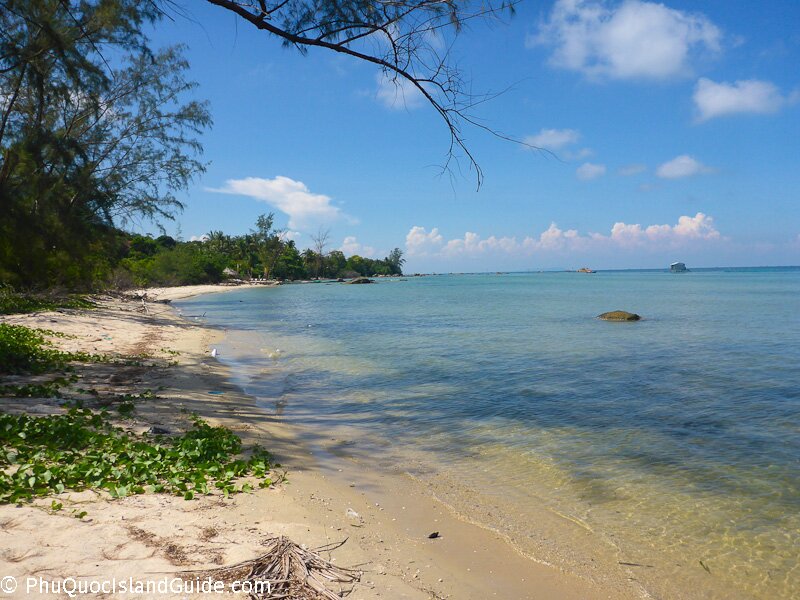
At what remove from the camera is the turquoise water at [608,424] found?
5176mm

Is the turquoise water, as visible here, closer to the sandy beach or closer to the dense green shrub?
the sandy beach

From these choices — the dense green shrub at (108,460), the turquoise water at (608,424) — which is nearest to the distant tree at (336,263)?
the turquoise water at (608,424)

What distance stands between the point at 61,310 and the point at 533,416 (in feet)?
64.8

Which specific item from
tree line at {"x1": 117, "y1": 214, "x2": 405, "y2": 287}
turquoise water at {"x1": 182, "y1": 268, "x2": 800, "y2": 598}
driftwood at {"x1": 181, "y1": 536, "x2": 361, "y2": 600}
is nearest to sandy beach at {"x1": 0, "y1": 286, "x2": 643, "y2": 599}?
driftwood at {"x1": 181, "y1": 536, "x2": 361, "y2": 600}

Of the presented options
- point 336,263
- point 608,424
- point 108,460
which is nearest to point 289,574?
point 108,460

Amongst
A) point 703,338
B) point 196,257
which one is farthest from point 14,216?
point 196,257

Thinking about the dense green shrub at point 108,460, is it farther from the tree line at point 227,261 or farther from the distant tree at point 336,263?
the distant tree at point 336,263

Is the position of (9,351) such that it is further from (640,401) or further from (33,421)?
(640,401)

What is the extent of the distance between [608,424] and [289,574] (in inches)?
287

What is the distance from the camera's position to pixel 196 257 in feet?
278

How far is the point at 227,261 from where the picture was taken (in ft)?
333

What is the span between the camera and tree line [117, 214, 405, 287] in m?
66.8

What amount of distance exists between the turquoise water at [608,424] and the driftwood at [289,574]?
2.24m

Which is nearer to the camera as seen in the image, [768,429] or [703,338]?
[768,429]
